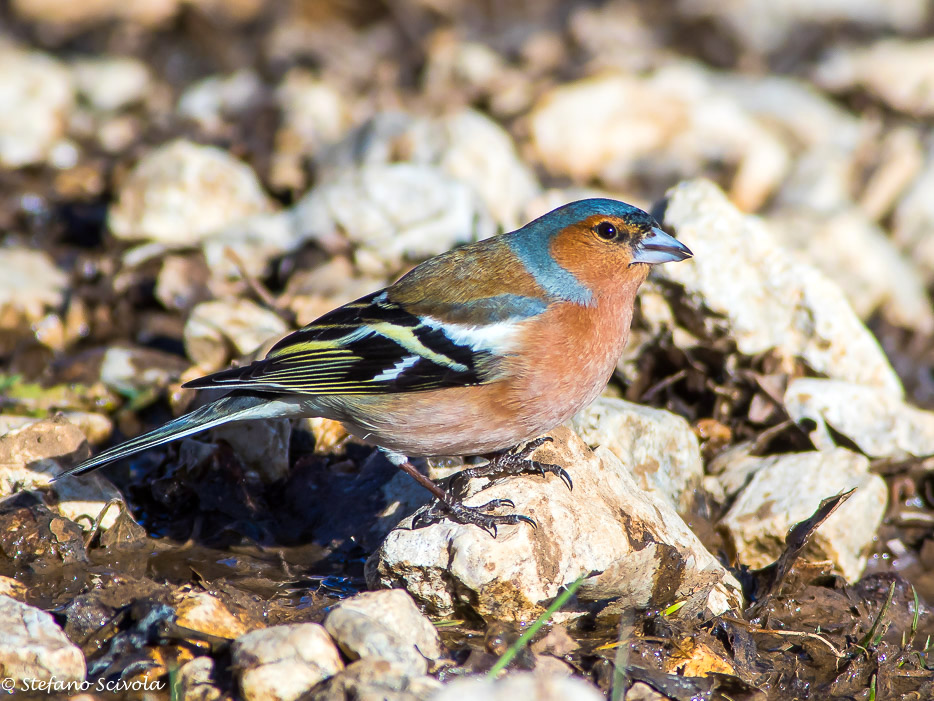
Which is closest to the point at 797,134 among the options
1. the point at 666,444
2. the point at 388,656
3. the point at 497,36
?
the point at 497,36

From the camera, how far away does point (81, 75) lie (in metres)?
9.30

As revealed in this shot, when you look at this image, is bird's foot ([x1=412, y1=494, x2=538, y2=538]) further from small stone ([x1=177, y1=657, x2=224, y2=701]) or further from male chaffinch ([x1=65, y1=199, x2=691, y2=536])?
small stone ([x1=177, y1=657, x2=224, y2=701])

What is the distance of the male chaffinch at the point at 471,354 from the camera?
4301mm

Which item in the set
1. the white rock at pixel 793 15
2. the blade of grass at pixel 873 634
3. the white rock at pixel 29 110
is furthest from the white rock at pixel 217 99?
the blade of grass at pixel 873 634

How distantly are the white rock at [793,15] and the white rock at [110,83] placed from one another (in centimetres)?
583

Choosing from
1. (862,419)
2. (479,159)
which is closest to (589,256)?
(862,419)

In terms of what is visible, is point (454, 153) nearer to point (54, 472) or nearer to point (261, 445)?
point (261, 445)

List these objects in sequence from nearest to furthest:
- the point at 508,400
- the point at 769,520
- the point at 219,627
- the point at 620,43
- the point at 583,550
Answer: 1. the point at 219,627
2. the point at 583,550
3. the point at 508,400
4. the point at 769,520
5. the point at 620,43

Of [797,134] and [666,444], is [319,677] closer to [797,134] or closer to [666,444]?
[666,444]

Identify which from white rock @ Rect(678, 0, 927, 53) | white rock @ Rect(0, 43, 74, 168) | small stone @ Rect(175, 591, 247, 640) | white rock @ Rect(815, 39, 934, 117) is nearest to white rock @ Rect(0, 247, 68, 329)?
white rock @ Rect(0, 43, 74, 168)

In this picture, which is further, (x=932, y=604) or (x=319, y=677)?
(x=932, y=604)

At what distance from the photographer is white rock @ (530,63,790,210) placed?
8555 mm

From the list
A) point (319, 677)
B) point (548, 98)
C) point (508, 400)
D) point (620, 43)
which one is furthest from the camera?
point (620, 43)

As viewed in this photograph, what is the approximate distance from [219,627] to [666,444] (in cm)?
233
